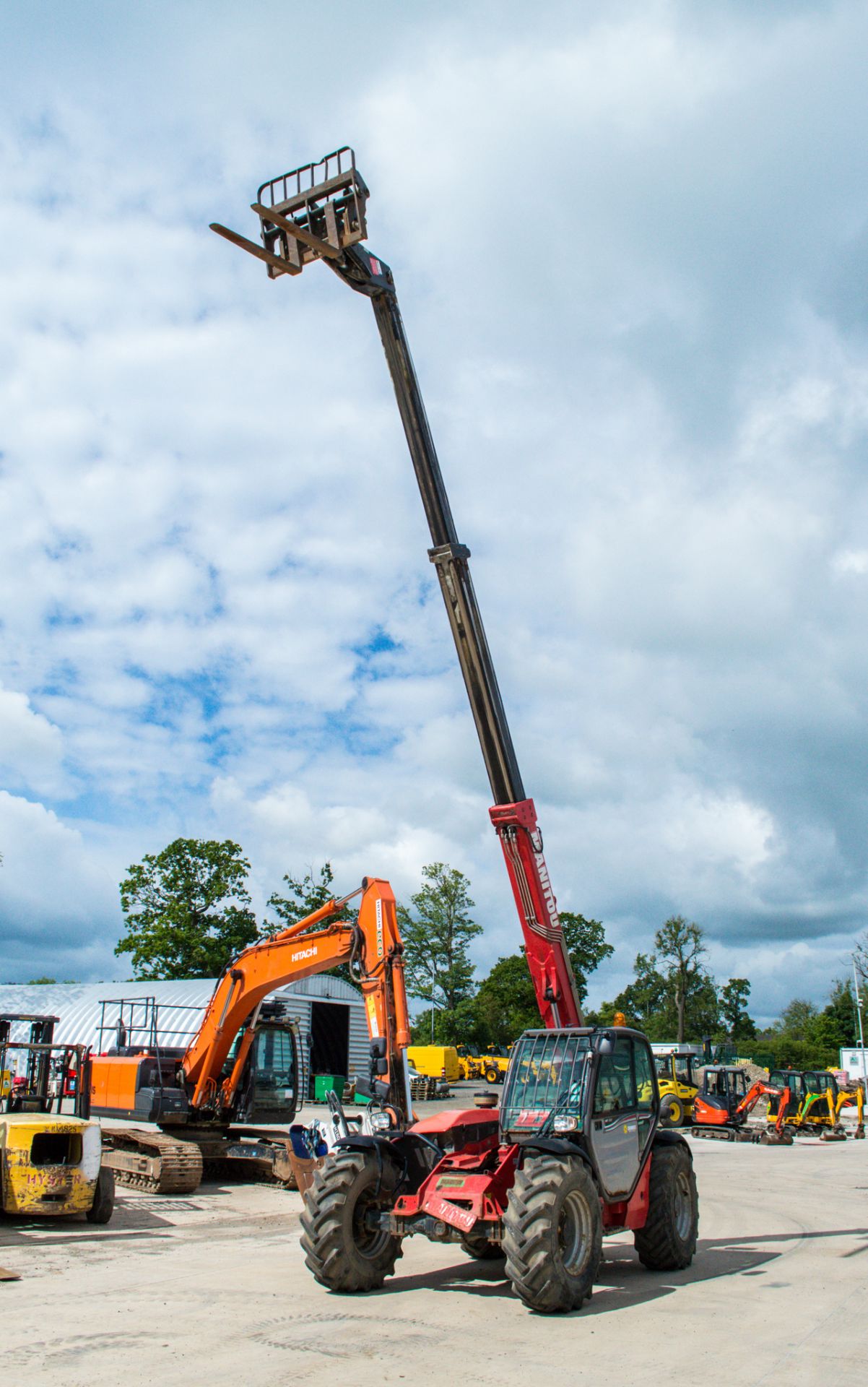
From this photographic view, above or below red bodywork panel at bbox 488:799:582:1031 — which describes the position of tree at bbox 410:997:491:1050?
above

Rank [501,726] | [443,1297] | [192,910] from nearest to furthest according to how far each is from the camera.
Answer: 1. [443,1297]
2. [501,726]
3. [192,910]

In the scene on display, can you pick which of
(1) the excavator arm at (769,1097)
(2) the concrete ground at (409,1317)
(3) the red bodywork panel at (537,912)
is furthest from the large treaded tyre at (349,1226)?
(1) the excavator arm at (769,1097)

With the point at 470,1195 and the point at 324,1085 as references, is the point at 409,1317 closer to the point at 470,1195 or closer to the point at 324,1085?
the point at 470,1195

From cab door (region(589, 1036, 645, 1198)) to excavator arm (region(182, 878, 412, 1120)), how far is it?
4195mm

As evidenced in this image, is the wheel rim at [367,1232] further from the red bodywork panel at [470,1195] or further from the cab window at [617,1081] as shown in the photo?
the cab window at [617,1081]

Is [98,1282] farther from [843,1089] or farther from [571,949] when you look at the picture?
[571,949]

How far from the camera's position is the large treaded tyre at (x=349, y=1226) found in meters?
9.09

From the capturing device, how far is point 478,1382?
22.0ft

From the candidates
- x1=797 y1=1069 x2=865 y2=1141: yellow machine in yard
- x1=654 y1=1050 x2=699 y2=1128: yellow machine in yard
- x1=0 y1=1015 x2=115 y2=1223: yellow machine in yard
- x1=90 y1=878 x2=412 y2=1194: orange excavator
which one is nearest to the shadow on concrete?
x1=90 y1=878 x2=412 y2=1194: orange excavator

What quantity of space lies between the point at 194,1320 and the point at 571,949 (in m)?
97.9

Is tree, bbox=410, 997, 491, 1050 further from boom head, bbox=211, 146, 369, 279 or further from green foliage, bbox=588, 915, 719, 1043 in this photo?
boom head, bbox=211, 146, 369, 279

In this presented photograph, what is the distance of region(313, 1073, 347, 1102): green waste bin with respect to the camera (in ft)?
117

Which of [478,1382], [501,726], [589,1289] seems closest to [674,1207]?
[589,1289]

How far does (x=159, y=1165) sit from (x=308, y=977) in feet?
12.0
